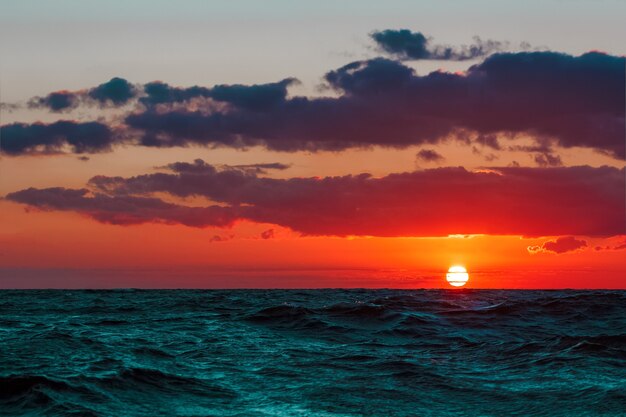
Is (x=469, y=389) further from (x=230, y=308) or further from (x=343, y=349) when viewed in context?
(x=230, y=308)

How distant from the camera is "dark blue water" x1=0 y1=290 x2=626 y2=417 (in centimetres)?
2480

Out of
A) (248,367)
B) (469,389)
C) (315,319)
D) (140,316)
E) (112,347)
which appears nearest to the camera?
(469,389)

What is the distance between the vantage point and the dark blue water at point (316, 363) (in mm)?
24797

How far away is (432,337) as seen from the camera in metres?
40.9

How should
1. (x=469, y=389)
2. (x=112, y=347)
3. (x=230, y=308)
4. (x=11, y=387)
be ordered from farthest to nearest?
1. (x=230, y=308)
2. (x=112, y=347)
3. (x=469, y=389)
4. (x=11, y=387)

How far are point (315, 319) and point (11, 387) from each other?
915 inches

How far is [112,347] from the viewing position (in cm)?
3450

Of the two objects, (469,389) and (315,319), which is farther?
(315,319)

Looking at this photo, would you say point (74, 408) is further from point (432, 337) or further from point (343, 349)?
point (432, 337)

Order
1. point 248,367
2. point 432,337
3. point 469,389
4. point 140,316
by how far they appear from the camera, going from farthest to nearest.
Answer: point 140,316
point 432,337
point 248,367
point 469,389

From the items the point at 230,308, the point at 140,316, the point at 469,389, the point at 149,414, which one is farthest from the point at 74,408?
the point at 230,308

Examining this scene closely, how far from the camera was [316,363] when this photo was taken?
1266 inches

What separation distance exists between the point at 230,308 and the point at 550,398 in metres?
33.1

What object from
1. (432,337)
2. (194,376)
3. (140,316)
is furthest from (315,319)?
(194,376)
